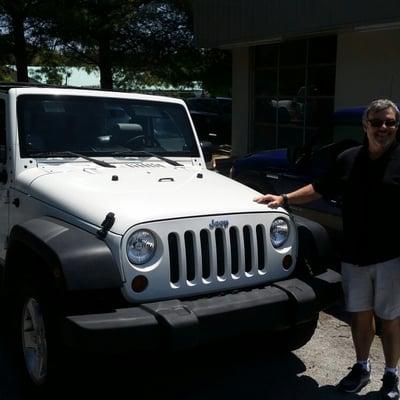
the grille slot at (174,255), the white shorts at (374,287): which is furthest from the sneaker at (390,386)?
the grille slot at (174,255)

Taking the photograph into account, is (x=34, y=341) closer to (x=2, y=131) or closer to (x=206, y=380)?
(x=206, y=380)

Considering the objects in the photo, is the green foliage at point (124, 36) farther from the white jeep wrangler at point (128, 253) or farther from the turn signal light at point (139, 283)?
the turn signal light at point (139, 283)

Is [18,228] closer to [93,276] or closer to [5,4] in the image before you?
[93,276]

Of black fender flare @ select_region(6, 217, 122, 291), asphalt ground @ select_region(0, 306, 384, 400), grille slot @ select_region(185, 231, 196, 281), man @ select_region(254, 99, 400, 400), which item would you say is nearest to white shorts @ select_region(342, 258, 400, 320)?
man @ select_region(254, 99, 400, 400)

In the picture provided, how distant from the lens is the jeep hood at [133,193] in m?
3.42

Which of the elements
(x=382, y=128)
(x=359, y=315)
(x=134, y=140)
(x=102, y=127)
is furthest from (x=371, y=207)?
(x=102, y=127)

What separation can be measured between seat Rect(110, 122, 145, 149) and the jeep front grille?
1607mm

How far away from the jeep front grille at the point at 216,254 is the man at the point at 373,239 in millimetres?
352

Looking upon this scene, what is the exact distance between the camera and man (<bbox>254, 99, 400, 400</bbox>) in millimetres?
3541

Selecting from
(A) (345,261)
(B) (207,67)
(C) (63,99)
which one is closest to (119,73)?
(B) (207,67)

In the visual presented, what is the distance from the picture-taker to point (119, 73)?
21.6 metres

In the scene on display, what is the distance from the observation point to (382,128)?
352cm

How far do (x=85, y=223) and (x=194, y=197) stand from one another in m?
0.70

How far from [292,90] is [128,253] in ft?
39.3
